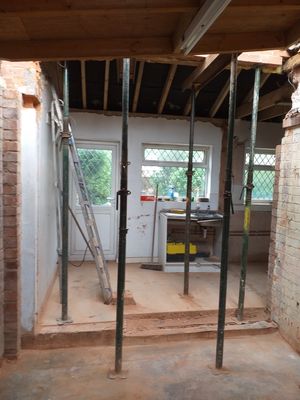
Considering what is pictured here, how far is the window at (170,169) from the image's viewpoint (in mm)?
4898

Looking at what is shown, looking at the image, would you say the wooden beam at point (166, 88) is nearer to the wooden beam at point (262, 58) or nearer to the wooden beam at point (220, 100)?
the wooden beam at point (220, 100)

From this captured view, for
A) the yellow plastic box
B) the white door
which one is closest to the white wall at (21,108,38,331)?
the white door

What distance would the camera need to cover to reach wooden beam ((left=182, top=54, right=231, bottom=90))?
2.69 m

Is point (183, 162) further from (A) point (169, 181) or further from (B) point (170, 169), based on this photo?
(A) point (169, 181)

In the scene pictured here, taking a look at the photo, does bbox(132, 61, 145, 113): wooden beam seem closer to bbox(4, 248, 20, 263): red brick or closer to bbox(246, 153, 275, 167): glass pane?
bbox(246, 153, 275, 167): glass pane

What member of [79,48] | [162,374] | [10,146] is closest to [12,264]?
[10,146]

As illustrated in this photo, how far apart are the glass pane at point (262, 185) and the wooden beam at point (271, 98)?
1086mm

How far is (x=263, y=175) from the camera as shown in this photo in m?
5.18

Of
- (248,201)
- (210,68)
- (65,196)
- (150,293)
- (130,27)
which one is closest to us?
(130,27)

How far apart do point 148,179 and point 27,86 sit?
272 cm

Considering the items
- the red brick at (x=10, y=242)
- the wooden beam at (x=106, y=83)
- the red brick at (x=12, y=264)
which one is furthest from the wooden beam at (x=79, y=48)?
the wooden beam at (x=106, y=83)

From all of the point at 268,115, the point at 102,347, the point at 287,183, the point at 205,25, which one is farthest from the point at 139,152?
the point at 205,25

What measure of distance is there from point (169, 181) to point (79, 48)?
346 centimetres

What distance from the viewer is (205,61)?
2.96 meters
